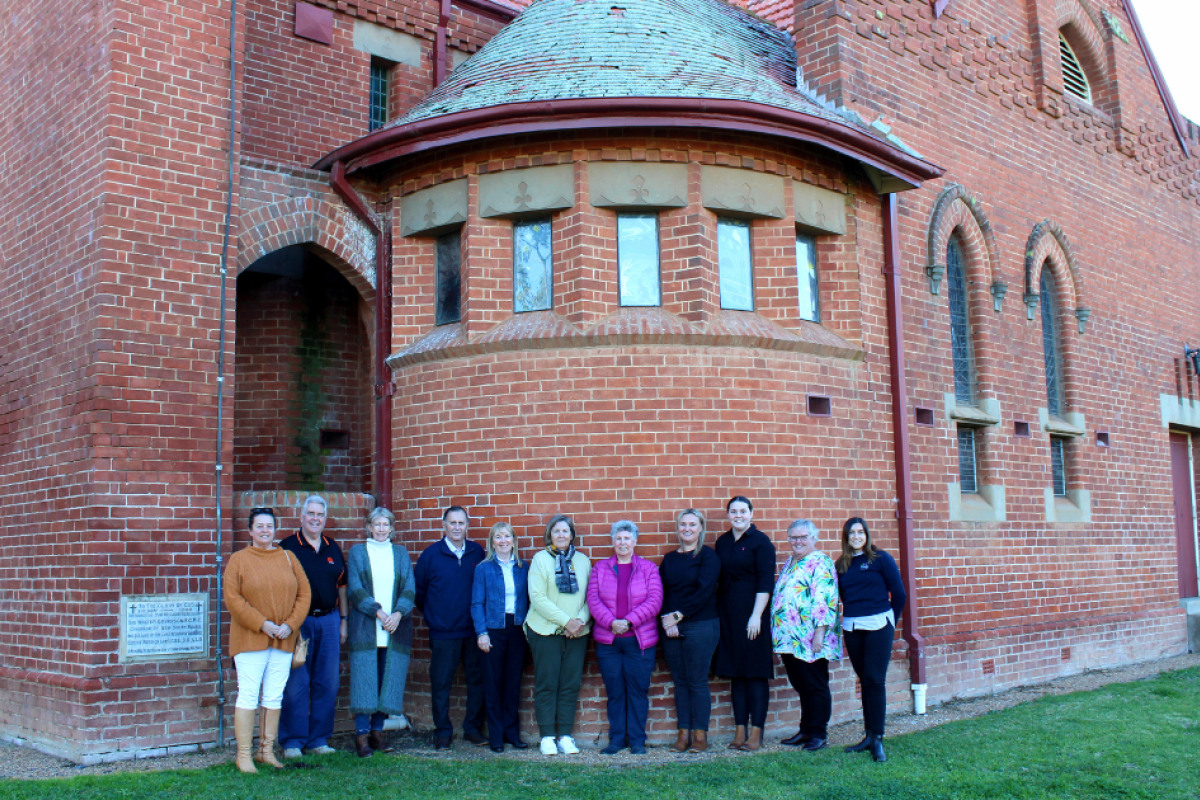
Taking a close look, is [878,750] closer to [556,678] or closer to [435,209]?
[556,678]

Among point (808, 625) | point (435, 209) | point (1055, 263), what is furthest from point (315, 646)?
point (1055, 263)

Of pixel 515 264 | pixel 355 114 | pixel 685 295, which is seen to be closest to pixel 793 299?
pixel 685 295

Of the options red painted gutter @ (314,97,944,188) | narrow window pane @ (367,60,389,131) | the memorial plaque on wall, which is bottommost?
the memorial plaque on wall

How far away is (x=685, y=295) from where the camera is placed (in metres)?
8.65

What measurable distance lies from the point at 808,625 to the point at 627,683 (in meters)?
1.37

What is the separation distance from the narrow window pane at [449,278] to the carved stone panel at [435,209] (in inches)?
4.5

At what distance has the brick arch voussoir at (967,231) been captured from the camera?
35.0ft

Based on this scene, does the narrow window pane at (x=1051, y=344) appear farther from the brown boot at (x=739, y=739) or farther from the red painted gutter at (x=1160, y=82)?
the brown boot at (x=739, y=739)

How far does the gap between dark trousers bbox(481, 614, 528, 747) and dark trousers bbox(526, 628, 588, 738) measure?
16 cm

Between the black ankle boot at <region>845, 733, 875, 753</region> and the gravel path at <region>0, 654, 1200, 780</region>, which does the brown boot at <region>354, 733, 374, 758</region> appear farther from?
the black ankle boot at <region>845, 733, 875, 753</region>

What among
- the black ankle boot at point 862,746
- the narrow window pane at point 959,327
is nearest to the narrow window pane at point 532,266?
the black ankle boot at point 862,746

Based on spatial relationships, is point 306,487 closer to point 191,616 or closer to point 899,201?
point 191,616

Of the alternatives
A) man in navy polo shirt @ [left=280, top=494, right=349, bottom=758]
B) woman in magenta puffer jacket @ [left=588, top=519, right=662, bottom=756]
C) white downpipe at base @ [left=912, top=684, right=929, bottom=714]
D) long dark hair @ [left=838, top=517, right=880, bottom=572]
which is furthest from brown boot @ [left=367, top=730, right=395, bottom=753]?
white downpipe at base @ [left=912, top=684, right=929, bottom=714]

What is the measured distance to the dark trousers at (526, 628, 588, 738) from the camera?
7.77 metres
